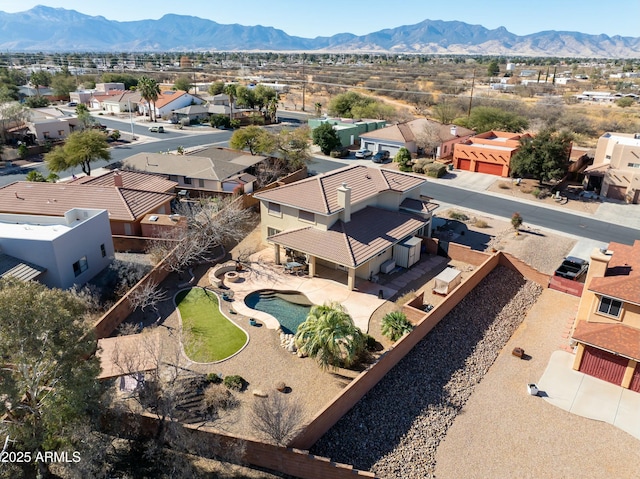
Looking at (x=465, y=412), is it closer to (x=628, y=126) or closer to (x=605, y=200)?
(x=605, y=200)

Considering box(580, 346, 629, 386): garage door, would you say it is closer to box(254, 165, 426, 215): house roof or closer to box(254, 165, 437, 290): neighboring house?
box(254, 165, 437, 290): neighboring house

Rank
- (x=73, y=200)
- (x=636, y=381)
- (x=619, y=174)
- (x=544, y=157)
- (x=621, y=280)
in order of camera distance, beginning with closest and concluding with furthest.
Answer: (x=636, y=381) → (x=621, y=280) → (x=73, y=200) → (x=544, y=157) → (x=619, y=174)

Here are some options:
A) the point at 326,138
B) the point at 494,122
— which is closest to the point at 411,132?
the point at 326,138

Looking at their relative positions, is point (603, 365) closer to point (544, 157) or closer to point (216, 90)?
point (544, 157)

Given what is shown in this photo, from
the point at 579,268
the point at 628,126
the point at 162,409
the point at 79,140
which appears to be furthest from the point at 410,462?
the point at 628,126

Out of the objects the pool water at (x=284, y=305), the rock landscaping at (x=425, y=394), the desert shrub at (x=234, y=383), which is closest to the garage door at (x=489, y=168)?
the rock landscaping at (x=425, y=394)
